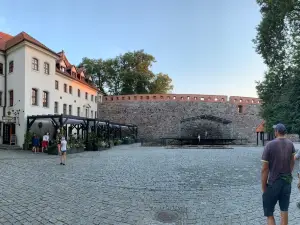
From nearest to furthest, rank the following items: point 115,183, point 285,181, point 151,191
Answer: point 285,181 → point 151,191 → point 115,183

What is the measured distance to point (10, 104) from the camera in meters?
21.0

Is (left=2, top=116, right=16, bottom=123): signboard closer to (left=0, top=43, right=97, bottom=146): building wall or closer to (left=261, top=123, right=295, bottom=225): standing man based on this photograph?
(left=0, top=43, right=97, bottom=146): building wall

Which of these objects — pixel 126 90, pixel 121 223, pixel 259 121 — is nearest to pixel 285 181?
pixel 121 223

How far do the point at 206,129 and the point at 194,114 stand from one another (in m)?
2.62

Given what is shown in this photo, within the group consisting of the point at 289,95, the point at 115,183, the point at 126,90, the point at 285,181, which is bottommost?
the point at 115,183

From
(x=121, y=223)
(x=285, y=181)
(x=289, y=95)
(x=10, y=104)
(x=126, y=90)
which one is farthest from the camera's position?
(x=126, y=90)

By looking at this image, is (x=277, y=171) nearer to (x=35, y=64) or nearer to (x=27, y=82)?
(x=27, y=82)

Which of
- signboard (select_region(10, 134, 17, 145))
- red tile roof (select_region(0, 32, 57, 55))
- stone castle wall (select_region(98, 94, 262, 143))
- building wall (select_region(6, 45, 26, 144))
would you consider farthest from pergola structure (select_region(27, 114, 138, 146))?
red tile roof (select_region(0, 32, 57, 55))

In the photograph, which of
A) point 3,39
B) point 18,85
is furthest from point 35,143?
point 3,39

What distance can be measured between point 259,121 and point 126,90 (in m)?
21.2

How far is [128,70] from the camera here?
41312mm

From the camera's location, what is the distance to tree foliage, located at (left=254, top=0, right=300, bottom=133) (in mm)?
13109

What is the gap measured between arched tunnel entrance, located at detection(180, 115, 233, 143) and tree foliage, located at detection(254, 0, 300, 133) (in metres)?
18.0

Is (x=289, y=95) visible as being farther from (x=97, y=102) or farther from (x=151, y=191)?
(x=97, y=102)
